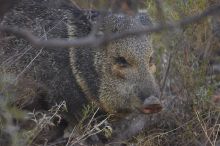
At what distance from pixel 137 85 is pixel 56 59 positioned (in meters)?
0.77

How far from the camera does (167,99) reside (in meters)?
5.18

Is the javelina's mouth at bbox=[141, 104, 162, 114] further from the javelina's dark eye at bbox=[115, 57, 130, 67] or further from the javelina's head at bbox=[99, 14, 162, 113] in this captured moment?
the javelina's dark eye at bbox=[115, 57, 130, 67]

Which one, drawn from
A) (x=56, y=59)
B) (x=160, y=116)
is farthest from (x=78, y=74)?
(x=160, y=116)

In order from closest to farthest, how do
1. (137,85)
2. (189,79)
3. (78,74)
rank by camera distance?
(137,85) → (78,74) → (189,79)

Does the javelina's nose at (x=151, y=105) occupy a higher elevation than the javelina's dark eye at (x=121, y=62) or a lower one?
lower

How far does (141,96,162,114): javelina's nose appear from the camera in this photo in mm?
3950

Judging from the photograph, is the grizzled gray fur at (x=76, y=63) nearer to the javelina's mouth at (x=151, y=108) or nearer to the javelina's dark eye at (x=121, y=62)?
the javelina's dark eye at (x=121, y=62)

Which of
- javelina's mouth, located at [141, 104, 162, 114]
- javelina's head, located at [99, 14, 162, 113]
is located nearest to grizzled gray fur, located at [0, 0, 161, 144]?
javelina's head, located at [99, 14, 162, 113]

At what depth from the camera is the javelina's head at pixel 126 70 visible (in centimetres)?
415

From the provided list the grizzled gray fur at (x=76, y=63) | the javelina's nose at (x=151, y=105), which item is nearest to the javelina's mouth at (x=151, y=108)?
the javelina's nose at (x=151, y=105)

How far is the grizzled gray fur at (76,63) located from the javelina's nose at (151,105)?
0.14 meters

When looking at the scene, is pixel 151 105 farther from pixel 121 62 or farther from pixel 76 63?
pixel 76 63

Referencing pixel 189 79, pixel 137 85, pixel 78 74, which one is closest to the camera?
pixel 137 85

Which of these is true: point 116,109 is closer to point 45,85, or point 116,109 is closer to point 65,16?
point 45,85
